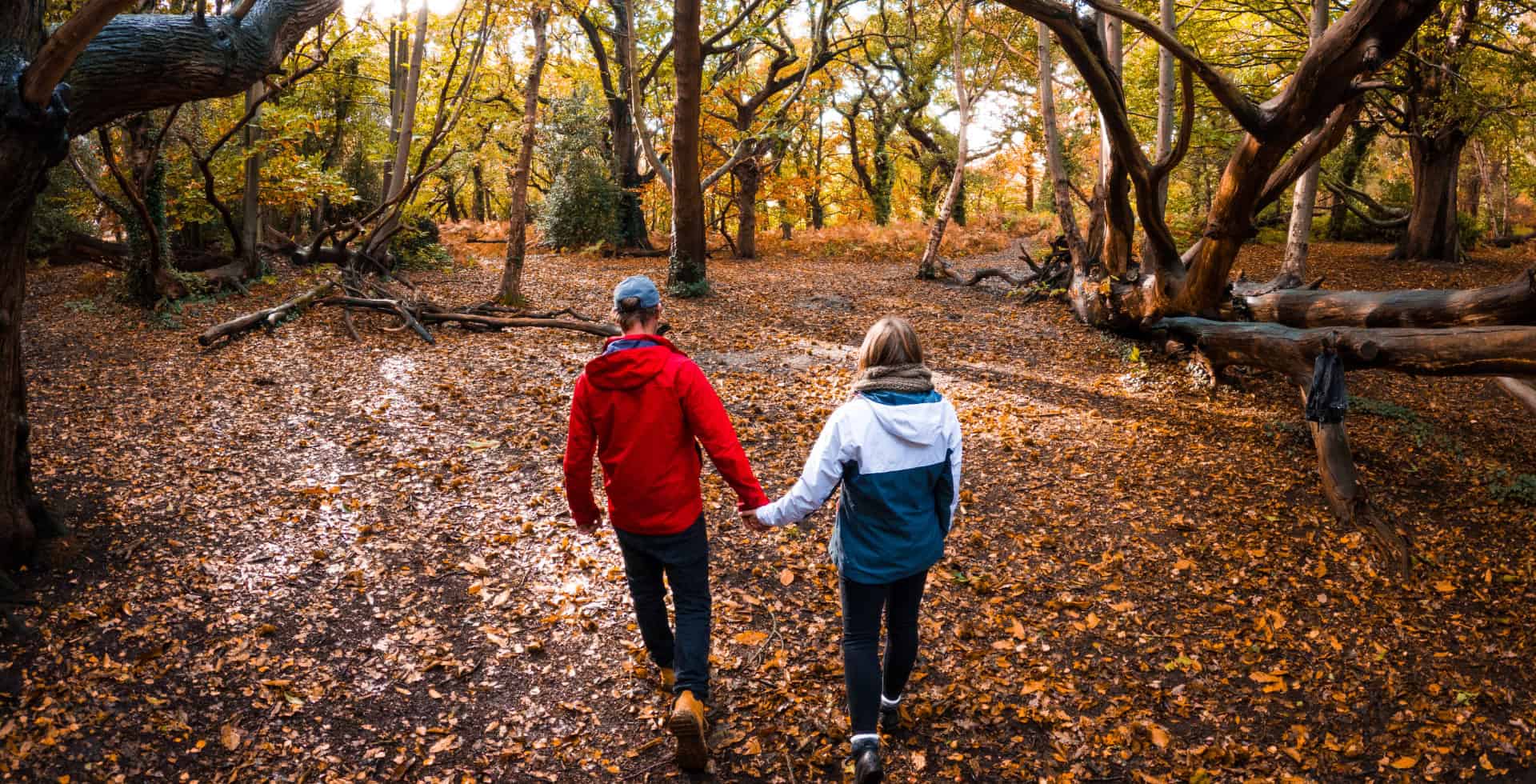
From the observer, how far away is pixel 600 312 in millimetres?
11977

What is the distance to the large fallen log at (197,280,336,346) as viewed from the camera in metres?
8.82

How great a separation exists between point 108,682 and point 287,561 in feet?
3.97

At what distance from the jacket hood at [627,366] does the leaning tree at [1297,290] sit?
17.0ft

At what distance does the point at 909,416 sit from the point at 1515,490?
6186 mm

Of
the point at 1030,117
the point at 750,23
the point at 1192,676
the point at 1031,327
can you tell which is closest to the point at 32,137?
the point at 1192,676

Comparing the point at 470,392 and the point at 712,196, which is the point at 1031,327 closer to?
the point at 470,392

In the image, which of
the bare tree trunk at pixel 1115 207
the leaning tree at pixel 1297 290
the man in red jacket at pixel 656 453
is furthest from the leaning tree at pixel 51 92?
the bare tree trunk at pixel 1115 207

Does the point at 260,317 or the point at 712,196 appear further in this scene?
the point at 712,196

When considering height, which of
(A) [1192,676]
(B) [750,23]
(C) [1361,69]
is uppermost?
(B) [750,23]

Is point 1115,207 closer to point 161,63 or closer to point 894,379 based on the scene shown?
point 894,379

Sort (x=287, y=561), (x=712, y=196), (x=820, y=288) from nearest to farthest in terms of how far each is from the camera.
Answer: (x=287, y=561) → (x=820, y=288) → (x=712, y=196)

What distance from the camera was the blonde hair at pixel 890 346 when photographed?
114 inches

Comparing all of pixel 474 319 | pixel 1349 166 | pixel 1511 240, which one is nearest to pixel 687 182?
pixel 474 319

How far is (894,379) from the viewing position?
286 cm
